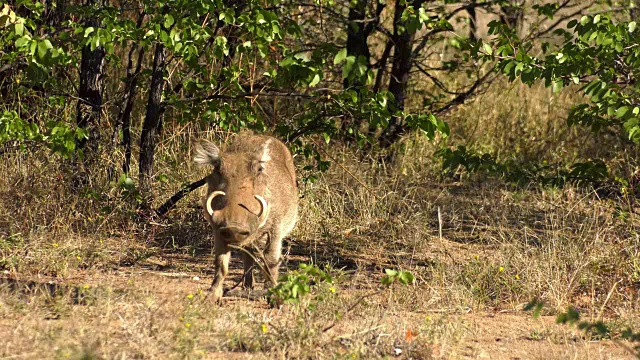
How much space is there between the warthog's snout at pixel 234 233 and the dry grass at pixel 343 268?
1.31 feet

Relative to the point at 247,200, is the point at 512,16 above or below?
above

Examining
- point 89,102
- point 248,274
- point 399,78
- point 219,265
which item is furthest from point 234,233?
point 399,78

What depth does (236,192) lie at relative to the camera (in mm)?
5684

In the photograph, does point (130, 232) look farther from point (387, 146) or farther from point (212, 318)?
point (387, 146)

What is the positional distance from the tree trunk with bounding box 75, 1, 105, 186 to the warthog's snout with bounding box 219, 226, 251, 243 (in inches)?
98.1

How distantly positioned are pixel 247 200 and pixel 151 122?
2320 millimetres

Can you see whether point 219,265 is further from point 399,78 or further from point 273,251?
point 399,78

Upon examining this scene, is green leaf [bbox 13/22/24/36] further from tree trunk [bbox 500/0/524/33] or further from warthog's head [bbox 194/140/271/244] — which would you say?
tree trunk [bbox 500/0/524/33]

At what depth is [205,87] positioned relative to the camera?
737 cm

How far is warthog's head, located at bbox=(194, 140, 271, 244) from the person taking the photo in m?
5.53

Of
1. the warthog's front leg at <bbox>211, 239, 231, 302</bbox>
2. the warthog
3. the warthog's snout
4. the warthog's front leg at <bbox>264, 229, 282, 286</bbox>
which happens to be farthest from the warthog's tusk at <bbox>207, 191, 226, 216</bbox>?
the warthog's front leg at <bbox>264, 229, 282, 286</bbox>

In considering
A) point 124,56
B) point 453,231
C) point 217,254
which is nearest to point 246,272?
point 217,254

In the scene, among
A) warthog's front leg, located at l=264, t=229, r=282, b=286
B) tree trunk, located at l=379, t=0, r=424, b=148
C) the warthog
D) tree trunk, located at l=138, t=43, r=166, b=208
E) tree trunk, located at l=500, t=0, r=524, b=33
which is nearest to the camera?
the warthog

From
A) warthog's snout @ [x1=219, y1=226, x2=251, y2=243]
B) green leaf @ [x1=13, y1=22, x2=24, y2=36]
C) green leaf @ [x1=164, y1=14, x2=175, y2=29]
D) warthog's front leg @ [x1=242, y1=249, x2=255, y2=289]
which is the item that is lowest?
warthog's front leg @ [x1=242, y1=249, x2=255, y2=289]
